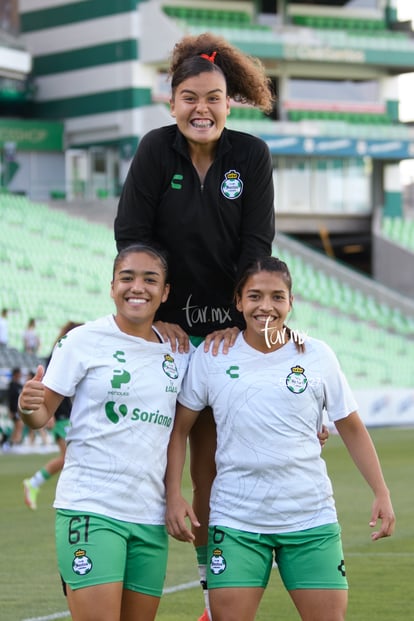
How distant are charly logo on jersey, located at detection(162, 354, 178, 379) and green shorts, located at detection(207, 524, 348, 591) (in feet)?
1.97

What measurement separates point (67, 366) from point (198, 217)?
836mm

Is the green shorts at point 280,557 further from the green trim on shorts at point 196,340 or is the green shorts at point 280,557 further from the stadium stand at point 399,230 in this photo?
the stadium stand at point 399,230

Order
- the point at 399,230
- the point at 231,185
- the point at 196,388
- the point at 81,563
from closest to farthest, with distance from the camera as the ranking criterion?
the point at 81,563
the point at 196,388
the point at 231,185
the point at 399,230

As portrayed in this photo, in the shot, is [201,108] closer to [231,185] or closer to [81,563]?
[231,185]

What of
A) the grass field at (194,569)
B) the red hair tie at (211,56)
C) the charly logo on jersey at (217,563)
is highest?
the red hair tie at (211,56)

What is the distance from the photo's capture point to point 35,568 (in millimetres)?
9664

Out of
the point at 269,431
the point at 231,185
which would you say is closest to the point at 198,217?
the point at 231,185

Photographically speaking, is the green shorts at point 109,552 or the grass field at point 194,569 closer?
the green shorts at point 109,552

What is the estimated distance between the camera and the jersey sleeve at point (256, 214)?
565cm

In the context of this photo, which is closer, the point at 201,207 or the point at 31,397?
the point at 31,397

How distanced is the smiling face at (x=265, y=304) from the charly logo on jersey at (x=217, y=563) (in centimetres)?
80

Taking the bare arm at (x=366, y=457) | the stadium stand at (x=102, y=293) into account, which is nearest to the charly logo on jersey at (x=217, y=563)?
the bare arm at (x=366, y=457)

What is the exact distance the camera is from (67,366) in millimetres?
5211

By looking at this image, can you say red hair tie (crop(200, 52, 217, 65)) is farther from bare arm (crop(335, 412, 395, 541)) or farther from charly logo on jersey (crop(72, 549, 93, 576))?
charly logo on jersey (crop(72, 549, 93, 576))
